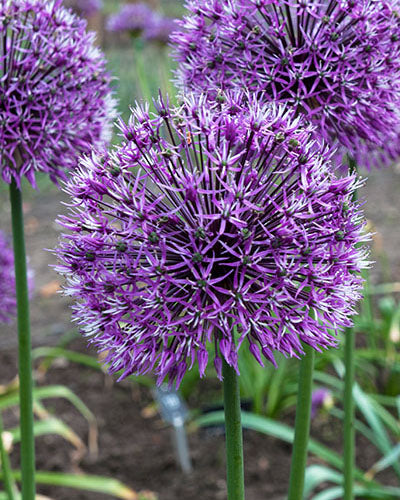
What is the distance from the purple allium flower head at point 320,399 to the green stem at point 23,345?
2459mm

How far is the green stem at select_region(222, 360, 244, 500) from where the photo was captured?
5.49 feet

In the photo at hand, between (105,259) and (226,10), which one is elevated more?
(226,10)

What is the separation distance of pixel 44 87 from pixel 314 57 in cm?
93

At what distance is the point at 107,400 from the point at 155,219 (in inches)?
151

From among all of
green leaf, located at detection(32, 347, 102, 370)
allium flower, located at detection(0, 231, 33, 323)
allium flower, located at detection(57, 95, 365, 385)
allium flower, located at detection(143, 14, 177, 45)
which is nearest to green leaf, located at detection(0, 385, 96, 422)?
green leaf, located at detection(32, 347, 102, 370)

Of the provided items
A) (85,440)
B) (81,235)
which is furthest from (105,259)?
(85,440)

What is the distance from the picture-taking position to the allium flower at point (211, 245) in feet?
5.38

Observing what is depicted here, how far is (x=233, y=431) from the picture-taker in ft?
5.57

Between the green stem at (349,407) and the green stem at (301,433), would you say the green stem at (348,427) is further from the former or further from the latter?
the green stem at (301,433)

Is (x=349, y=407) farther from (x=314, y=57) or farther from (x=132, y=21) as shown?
(x=132, y=21)

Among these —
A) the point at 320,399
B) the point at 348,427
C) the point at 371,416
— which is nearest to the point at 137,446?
the point at 320,399

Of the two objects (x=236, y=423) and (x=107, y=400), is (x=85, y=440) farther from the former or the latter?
(x=236, y=423)

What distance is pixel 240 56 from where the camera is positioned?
2.19 meters

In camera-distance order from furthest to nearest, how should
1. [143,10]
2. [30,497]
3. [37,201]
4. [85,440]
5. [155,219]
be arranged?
[37,201]
[143,10]
[85,440]
[30,497]
[155,219]
